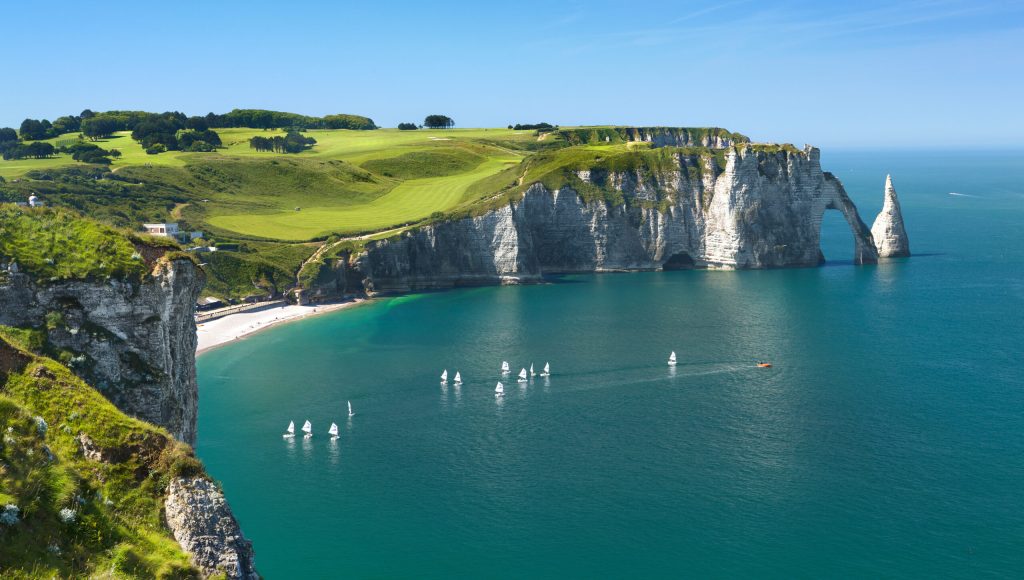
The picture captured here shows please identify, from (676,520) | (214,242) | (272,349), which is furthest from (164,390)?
(214,242)

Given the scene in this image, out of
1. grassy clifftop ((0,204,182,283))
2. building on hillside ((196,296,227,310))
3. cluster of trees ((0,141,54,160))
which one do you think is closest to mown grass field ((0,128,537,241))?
cluster of trees ((0,141,54,160))

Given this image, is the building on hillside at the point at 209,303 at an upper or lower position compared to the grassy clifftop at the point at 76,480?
lower

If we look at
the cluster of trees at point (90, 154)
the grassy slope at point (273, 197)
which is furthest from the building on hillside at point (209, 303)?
the cluster of trees at point (90, 154)

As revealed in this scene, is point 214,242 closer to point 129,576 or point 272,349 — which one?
point 272,349

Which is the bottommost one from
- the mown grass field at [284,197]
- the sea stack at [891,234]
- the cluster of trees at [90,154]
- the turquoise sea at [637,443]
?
the turquoise sea at [637,443]

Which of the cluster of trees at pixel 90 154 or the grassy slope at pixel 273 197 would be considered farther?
the cluster of trees at pixel 90 154

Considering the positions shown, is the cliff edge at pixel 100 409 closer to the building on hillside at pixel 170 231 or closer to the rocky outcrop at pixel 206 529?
the rocky outcrop at pixel 206 529

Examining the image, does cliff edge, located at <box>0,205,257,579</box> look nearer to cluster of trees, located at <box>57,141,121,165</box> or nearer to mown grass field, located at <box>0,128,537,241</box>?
mown grass field, located at <box>0,128,537,241</box>
